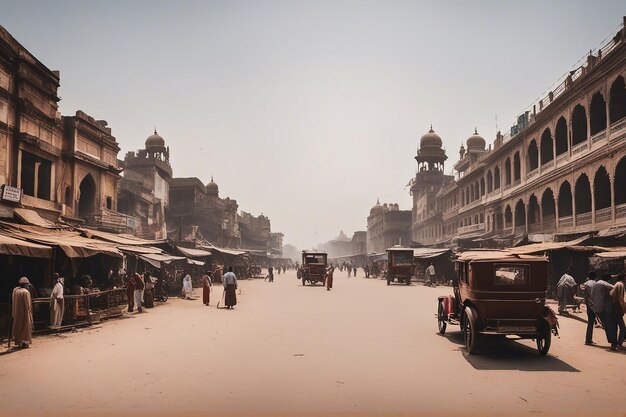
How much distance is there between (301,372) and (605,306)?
644 cm

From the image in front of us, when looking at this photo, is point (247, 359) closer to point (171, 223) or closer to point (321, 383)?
point (321, 383)

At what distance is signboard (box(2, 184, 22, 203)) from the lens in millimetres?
18797

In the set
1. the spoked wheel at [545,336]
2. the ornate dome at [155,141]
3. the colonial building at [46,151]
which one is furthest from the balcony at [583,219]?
the ornate dome at [155,141]

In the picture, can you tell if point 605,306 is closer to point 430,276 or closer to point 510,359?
point 510,359

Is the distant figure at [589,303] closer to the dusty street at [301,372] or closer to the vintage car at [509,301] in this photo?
the dusty street at [301,372]

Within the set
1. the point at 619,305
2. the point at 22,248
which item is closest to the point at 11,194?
the point at 22,248

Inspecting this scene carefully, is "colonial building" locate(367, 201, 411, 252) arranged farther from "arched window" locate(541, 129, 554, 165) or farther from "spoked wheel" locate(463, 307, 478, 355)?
"spoked wheel" locate(463, 307, 478, 355)

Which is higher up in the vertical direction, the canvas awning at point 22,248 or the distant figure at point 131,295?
the canvas awning at point 22,248

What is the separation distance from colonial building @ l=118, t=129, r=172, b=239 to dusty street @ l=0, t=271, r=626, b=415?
29677mm

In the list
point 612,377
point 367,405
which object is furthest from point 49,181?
point 612,377

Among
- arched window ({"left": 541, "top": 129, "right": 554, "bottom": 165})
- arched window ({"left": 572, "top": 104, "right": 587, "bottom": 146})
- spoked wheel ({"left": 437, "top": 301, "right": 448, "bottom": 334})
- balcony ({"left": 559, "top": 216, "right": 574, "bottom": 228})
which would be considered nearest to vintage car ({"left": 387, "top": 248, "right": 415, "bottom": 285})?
balcony ({"left": 559, "top": 216, "right": 574, "bottom": 228})

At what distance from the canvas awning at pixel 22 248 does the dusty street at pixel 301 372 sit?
1990mm

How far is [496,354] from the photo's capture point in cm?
958

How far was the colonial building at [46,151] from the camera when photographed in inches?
792
